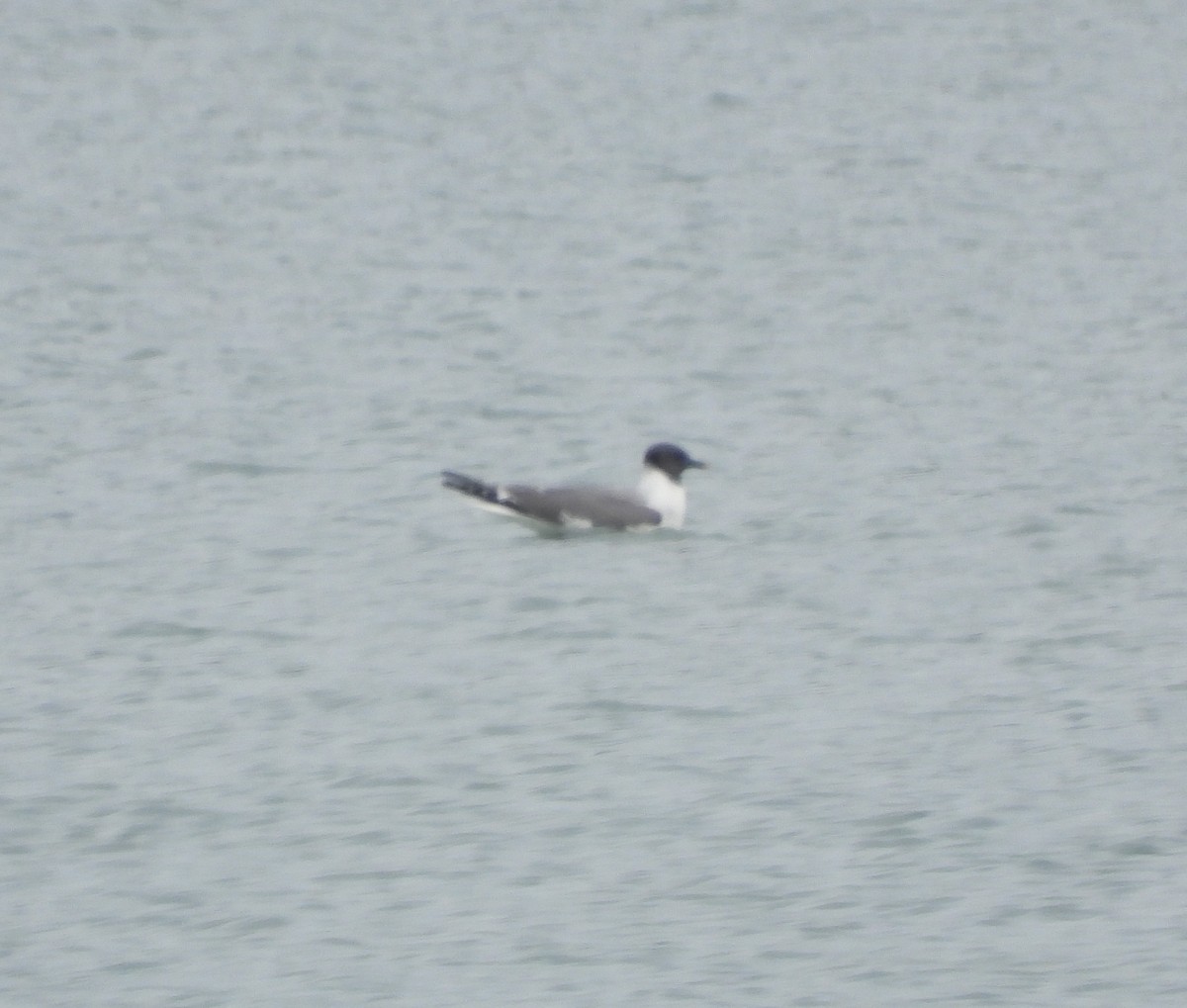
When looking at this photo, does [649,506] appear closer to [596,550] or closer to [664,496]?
[664,496]

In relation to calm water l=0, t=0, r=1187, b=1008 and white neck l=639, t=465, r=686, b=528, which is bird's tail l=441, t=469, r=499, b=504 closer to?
calm water l=0, t=0, r=1187, b=1008

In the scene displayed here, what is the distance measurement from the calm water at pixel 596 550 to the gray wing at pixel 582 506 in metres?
0.18

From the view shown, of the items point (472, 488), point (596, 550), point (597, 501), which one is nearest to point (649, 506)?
point (597, 501)

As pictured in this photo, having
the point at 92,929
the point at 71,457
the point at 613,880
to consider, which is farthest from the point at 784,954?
the point at 71,457

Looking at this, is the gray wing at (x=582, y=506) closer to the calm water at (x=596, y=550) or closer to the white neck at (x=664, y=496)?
the white neck at (x=664, y=496)

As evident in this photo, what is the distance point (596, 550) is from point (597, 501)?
0.31 m

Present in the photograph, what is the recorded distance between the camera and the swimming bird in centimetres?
1580

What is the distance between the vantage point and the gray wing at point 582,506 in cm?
1578

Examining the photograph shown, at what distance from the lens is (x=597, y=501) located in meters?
16.0

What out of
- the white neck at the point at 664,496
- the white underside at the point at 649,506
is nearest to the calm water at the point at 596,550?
the white underside at the point at 649,506

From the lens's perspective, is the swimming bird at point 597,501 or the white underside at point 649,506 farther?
the white underside at point 649,506

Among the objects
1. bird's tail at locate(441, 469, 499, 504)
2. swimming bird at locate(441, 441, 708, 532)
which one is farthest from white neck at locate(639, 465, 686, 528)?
bird's tail at locate(441, 469, 499, 504)

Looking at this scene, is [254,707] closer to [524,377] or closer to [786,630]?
[786,630]

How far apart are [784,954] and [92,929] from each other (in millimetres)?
2415
